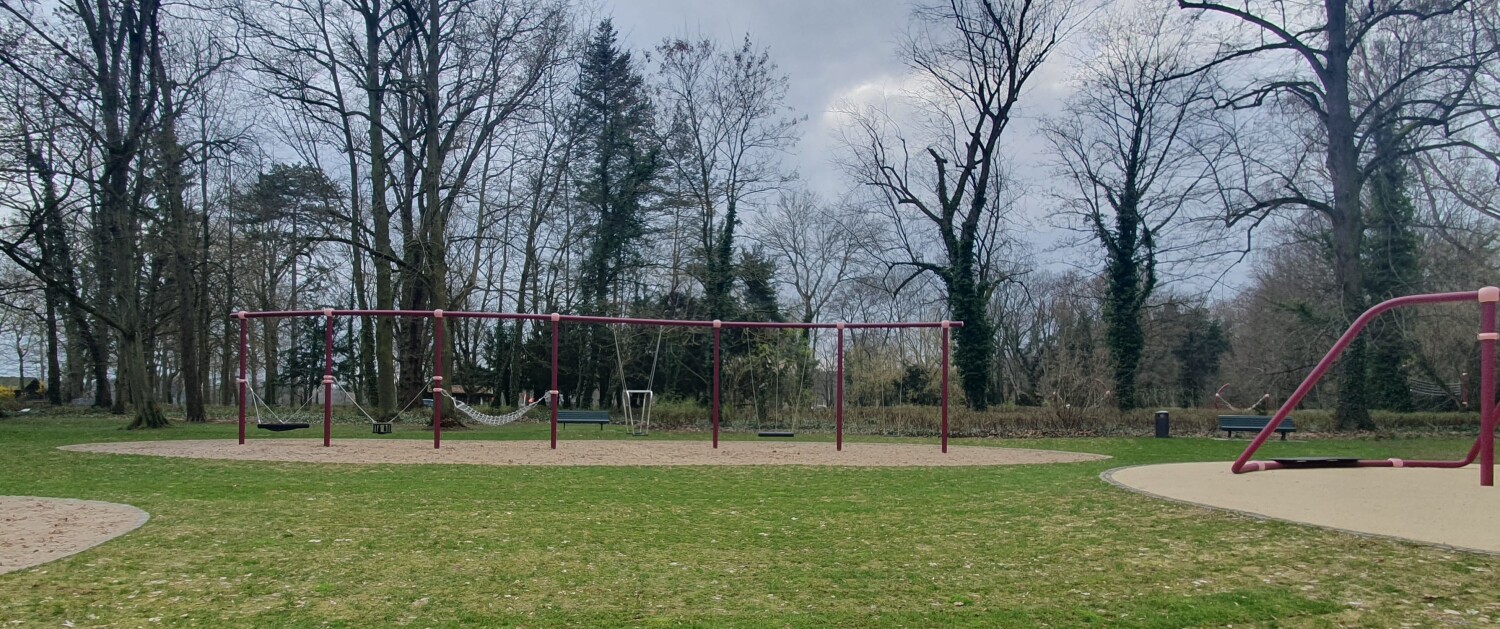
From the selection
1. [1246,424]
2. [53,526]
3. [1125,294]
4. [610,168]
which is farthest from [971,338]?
[53,526]

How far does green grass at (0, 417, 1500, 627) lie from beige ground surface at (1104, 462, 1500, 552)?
0.42 meters

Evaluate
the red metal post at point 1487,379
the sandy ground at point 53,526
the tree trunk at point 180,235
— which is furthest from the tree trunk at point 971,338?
the sandy ground at point 53,526

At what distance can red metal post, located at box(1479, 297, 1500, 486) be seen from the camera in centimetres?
880

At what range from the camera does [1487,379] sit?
8.88 m

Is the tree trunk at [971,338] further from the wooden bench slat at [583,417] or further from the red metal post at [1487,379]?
the red metal post at [1487,379]

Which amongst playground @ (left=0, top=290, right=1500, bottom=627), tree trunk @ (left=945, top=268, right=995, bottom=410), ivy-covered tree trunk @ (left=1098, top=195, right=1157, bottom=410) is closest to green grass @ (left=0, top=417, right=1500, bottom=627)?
playground @ (left=0, top=290, right=1500, bottom=627)

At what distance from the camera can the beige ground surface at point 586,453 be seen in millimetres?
13664

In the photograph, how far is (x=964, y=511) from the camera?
8.21 meters

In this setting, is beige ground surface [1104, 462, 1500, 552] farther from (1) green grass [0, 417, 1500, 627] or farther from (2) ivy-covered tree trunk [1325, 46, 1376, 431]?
(2) ivy-covered tree trunk [1325, 46, 1376, 431]

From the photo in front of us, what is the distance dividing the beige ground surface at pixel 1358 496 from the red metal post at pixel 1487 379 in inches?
10.3

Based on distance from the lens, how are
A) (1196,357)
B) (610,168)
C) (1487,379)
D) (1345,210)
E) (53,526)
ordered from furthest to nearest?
1. (1196,357)
2. (610,168)
3. (1345,210)
4. (1487,379)
5. (53,526)

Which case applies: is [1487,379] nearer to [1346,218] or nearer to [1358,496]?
[1358,496]

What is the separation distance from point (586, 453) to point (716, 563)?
9631mm

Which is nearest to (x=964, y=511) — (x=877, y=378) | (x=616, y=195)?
(x=877, y=378)
